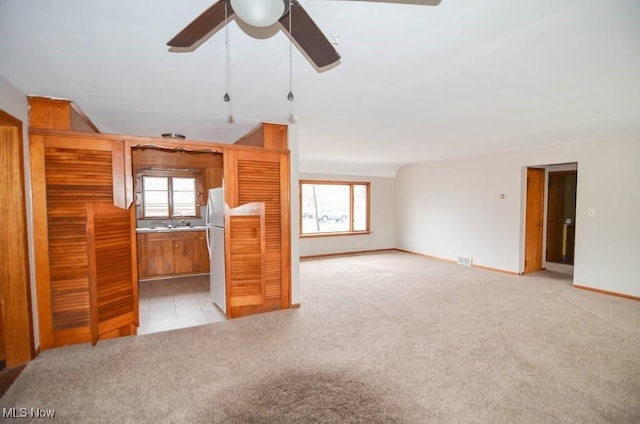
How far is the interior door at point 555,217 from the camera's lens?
22.9 ft

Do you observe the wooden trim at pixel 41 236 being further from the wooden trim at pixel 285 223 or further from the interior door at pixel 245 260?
the wooden trim at pixel 285 223

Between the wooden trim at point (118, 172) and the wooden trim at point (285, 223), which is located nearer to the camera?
the wooden trim at point (118, 172)

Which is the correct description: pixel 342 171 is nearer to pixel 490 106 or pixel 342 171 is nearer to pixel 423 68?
pixel 490 106

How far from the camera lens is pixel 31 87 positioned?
263 cm

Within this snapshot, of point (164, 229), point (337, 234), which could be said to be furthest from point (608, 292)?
point (164, 229)

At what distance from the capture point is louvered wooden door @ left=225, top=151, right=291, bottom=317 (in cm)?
358

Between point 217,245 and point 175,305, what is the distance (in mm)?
1109

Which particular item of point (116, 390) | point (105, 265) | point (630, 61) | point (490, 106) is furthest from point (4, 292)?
point (630, 61)

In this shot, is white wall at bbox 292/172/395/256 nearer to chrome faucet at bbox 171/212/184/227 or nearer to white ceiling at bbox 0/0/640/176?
chrome faucet at bbox 171/212/184/227

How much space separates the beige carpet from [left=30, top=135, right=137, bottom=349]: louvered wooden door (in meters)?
0.32

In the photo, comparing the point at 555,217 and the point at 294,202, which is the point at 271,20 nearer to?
the point at 294,202

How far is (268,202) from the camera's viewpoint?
12.4ft

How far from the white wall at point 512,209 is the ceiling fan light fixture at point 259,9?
555cm

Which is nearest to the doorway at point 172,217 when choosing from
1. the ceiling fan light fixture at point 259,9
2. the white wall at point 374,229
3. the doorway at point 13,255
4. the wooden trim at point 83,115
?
the wooden trim at point 83,115
